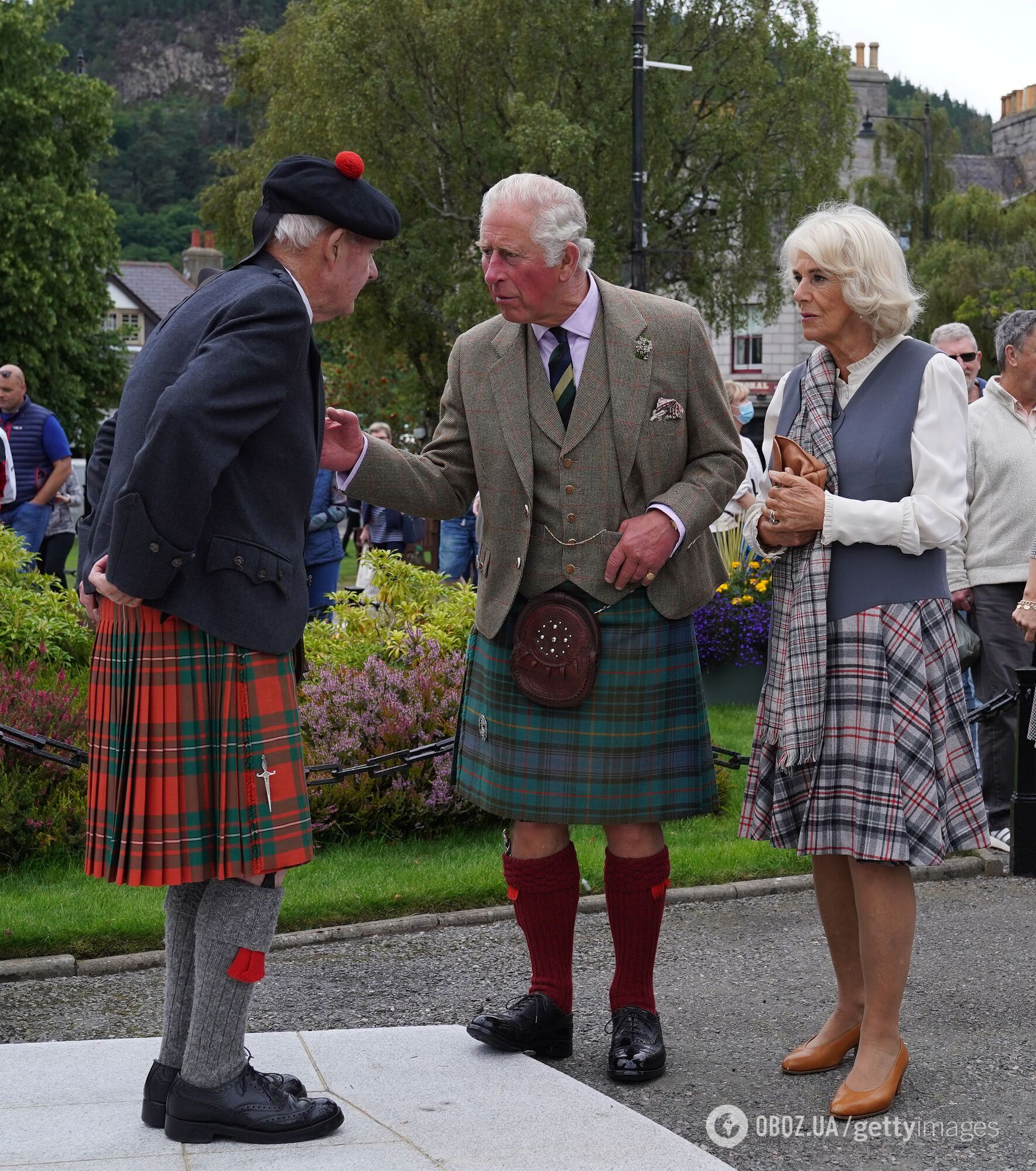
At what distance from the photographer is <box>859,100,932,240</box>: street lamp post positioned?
137 feet

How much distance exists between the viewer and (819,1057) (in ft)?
12.4

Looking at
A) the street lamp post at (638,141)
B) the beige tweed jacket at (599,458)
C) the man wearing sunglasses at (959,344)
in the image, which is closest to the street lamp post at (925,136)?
the street lamp post at (638,141)

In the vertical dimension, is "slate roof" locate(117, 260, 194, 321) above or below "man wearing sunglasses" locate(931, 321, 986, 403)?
above

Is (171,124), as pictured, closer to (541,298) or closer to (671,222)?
(671,222)

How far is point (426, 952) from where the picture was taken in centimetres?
491

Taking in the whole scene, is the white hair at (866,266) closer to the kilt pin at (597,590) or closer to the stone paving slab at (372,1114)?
the kilt pin at (597,590)

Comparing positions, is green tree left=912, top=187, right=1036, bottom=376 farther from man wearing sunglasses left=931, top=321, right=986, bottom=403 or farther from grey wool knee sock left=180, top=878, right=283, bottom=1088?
grey wool knee sock left=180, top=878, right=283, bottom=1088

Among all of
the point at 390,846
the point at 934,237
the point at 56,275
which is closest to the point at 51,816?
the point at 390,846

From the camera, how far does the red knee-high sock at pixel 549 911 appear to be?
153 inches

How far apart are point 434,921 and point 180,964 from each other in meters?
1.98

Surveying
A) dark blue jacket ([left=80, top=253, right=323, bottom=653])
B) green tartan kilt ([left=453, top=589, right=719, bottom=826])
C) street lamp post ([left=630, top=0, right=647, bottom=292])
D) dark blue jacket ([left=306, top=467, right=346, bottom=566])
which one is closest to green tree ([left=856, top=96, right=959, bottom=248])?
street lamp post ([left=630, top=0, right=647, bottom=292])

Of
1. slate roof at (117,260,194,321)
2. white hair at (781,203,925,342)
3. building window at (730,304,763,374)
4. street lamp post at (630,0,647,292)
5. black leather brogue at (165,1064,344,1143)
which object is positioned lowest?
black leather brogue at (165,1064,344,1143)

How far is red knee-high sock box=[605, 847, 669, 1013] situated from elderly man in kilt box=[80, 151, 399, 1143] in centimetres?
91

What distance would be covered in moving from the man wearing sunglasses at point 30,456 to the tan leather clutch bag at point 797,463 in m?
8.80
